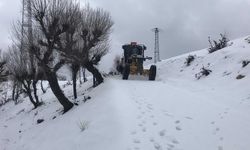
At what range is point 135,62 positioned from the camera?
2462 centimetres

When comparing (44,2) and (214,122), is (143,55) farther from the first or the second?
(214,122)

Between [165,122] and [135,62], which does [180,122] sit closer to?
[165,122]

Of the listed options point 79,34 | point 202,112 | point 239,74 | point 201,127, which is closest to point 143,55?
point 79,34

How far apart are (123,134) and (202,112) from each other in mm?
3855

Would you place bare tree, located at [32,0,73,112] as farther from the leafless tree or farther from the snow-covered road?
the snow-covered road

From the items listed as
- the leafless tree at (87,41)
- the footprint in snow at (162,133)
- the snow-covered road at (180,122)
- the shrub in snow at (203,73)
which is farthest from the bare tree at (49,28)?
the footprint in snow at (162,133)

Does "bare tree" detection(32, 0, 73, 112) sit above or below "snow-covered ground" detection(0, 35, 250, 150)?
above

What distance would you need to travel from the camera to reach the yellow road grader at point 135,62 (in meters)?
24.2

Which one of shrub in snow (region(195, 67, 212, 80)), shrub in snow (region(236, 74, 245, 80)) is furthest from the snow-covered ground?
shrub in snow (region(195, 67, 212, 80))

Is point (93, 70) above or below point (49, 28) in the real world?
below

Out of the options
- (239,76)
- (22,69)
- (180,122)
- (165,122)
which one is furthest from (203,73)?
(22,69)

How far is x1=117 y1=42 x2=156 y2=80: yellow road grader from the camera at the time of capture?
2417 cm

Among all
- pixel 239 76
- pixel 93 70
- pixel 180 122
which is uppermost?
pixel 93 70

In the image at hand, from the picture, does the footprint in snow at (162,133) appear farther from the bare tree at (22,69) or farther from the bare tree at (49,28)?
the bare tree at (22,69)
